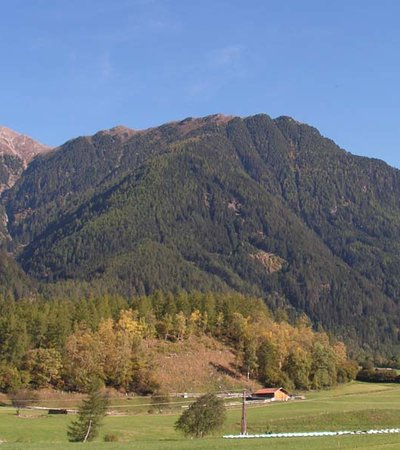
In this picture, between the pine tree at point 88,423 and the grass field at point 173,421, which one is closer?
the pine tree at point 88,423

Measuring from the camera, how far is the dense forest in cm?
12625

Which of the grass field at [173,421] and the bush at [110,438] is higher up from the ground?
the bush at [110,438]

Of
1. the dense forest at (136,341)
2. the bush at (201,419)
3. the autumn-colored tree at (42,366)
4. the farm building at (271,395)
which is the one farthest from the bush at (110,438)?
the farm building at (271,395)

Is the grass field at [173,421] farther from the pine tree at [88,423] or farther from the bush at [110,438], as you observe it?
the pine tree at [88,423]

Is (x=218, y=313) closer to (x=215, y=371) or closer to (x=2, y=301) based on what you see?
(x=215, y=371)

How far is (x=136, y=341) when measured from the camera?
457 ft

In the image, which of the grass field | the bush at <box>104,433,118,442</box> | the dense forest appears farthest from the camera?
the dense forest

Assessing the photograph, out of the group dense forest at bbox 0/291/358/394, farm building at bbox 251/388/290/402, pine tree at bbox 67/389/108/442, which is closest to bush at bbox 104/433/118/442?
pine tree at bbox 67/389/108/442

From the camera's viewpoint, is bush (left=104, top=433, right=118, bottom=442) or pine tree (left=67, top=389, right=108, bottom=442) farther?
pine tree (left=67, top=389, right=108, bottom=442)

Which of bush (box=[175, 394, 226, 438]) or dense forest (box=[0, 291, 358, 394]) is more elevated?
dense forest (box=[0, 291, 358, 394])

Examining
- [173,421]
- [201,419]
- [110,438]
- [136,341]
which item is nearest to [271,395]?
[136,341]

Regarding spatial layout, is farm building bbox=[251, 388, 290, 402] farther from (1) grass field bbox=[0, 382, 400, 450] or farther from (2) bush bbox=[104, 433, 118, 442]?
(2) bush bbox=[104, 433, 118, 442]

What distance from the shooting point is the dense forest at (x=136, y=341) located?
126250mm

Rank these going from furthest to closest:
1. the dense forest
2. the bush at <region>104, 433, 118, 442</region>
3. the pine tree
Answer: the dense forest
the pine tree
the bush at <region>104, 433, 118, 442</region>
